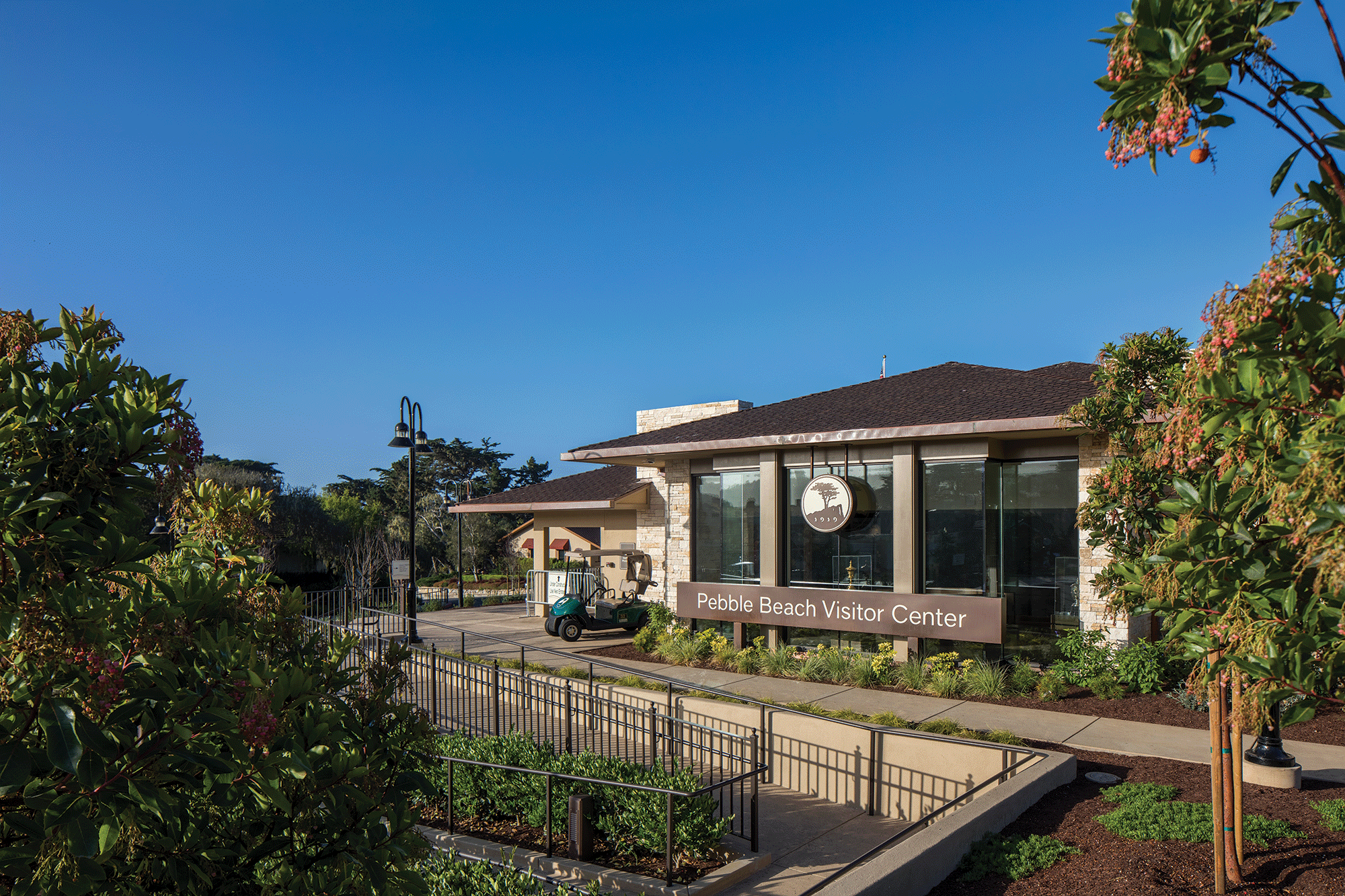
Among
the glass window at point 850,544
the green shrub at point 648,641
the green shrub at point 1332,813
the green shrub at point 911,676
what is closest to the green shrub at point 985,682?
the green shrub at point 911,676

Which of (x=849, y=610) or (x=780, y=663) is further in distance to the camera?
(x=849, y=610)

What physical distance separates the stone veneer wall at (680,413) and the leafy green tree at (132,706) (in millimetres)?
22497

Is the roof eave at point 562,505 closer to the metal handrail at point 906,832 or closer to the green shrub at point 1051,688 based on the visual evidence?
the green shrub at point 1051,688

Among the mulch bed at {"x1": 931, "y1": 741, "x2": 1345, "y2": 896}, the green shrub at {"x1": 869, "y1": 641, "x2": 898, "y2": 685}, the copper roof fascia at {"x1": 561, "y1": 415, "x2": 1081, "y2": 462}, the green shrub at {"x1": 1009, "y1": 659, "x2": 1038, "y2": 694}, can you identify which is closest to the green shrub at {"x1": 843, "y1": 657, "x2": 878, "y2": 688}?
the green shrub at {"x1": 869, "y1": 641, "x2": 898, "y2": 685}

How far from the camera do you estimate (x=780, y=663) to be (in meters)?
14.6

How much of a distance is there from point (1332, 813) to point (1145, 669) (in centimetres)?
617

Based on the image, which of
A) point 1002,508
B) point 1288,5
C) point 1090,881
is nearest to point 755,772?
point 1090,881

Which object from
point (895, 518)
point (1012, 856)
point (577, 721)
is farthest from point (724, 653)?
point (1012, 856)

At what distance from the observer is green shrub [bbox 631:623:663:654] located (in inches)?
679

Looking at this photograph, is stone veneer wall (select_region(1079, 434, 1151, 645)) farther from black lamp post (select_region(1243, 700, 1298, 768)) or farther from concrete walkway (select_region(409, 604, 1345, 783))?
black lamp post (select_region(1243, 700, 1298, 768))

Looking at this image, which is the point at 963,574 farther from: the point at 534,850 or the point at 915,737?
the point at 534,850

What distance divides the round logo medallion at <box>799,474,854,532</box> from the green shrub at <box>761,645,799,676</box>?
2.44m

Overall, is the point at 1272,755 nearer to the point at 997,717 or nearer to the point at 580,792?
the point at 997,717

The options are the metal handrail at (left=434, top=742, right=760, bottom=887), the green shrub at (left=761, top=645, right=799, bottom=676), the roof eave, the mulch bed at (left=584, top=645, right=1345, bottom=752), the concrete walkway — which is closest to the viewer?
the metal handrail at (left=434, top=742, right=760, bottom=887)
